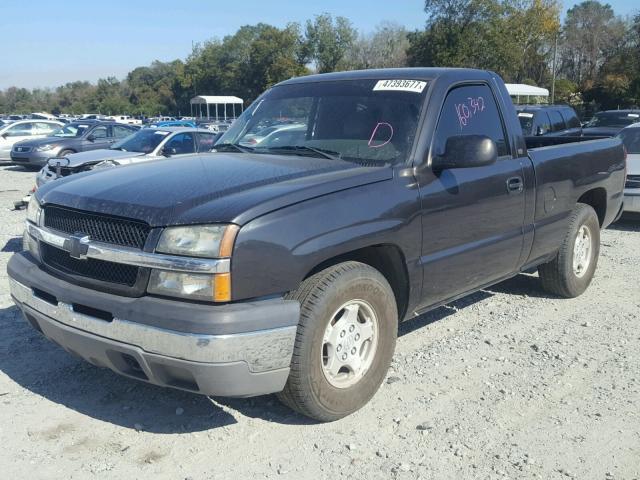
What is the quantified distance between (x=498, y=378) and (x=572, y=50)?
83599 mm

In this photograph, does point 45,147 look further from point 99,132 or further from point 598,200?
point 598,200

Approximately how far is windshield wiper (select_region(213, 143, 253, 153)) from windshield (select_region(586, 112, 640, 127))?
1424 centimetres

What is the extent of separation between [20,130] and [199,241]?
886 inches

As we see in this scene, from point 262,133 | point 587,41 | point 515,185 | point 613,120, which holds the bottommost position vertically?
point 515,185

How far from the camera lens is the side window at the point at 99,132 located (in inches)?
757

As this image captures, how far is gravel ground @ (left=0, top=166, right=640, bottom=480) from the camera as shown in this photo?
3137 mm

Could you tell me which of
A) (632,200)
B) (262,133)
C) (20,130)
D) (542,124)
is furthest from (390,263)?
(20,130)

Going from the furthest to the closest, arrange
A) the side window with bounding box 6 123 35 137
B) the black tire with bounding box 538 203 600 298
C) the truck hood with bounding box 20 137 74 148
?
the side window with bounding box 6 123 35 137, the truck hood with bounding box 20 137 74 148, the black tire with bounding box 538 203 600 298

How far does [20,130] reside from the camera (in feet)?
74.6

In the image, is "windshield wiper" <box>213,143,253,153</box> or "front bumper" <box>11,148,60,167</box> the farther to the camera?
"front bumper" <box>11,148,60,167</box>

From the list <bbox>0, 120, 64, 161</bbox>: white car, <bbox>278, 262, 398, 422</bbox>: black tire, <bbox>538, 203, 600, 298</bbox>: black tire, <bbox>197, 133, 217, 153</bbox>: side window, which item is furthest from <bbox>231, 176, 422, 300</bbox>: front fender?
→ <bbox>0, 120, 64, 161</bbox>: white car

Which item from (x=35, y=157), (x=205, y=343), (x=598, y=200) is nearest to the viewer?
(x=205, y=343)

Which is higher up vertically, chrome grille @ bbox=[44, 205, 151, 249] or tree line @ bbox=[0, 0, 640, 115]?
tree line @ bbox=[0, 0, 640, 115]

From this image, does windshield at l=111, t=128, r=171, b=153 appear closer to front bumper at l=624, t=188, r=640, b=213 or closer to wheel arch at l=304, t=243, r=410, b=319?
front bumper at l=624, t=188, r=640, b=213
